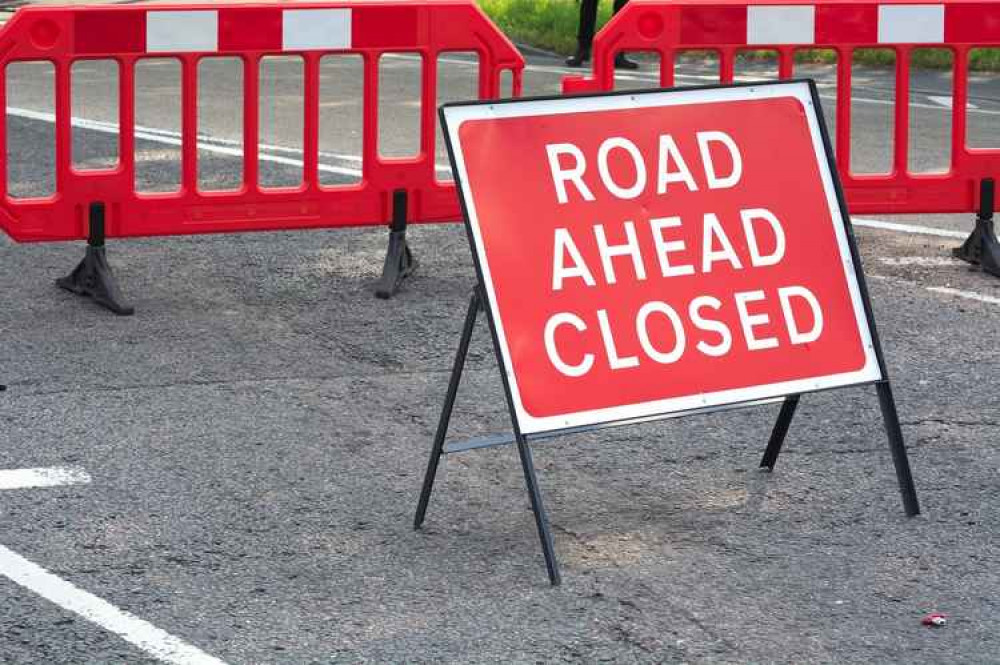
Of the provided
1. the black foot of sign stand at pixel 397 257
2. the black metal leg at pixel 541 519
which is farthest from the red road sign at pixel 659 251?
the black foot of sign stand at pixel 397 257

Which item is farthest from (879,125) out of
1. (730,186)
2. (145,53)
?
(730,186)

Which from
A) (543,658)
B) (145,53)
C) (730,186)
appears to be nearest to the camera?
(543,658)

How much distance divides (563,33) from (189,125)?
12.3 m

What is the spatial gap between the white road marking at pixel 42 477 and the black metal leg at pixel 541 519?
1.49 meters

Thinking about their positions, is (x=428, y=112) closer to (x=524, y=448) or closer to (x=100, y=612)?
(x=524, y=448)

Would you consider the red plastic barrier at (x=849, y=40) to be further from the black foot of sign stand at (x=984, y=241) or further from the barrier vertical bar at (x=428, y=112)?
the barrier vertical bar at (x=428, y=112)

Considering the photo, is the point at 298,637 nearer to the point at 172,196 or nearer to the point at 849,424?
the point at 849,424

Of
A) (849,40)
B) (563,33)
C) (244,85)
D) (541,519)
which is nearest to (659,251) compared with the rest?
(541,519)

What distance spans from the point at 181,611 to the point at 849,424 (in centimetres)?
263

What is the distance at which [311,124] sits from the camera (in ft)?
29.2

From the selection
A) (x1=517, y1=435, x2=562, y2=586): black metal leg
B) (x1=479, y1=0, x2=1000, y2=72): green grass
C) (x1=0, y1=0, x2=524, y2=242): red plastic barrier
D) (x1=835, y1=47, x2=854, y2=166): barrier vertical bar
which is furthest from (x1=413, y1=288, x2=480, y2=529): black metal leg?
(x1=479, y1=0, x2=1000, y2=72): green grass

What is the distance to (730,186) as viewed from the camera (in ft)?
19.4

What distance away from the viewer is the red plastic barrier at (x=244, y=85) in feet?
27.4

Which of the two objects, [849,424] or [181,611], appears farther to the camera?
[849,424]
